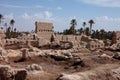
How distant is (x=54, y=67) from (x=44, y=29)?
87.1 ft

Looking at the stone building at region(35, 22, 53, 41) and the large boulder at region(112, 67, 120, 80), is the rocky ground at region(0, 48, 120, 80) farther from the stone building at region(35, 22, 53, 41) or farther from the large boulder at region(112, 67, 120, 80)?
the stone building at region(35, 22, 53, 41)

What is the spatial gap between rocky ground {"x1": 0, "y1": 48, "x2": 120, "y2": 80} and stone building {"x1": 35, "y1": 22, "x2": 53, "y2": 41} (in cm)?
2073

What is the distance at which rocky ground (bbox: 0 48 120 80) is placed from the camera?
51.7 ft

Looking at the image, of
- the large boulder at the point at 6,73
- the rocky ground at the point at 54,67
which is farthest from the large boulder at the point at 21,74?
the large boulder at the point at 6,73

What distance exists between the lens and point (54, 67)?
66.5ft

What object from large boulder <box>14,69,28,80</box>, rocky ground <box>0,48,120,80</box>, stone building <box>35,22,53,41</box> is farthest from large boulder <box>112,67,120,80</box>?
stone building <box>35,22,53,41</box>

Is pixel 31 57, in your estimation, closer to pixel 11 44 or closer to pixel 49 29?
pixel 11 44

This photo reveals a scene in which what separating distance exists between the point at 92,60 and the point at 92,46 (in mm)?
19632

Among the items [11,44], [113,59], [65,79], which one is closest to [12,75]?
[65,79]

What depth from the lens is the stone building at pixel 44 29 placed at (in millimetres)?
45781

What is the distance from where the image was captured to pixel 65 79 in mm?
14172

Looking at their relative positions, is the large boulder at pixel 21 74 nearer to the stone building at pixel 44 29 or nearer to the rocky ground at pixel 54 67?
the rocky ground at pixel 54 67

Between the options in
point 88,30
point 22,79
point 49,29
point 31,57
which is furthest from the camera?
point 88,30

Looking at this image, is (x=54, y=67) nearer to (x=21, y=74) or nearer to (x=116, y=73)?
(x=21, y=74)
